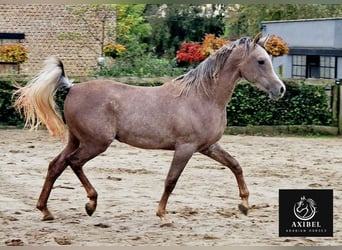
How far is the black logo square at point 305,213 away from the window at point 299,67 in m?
7.05

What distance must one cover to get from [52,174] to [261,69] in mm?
1696

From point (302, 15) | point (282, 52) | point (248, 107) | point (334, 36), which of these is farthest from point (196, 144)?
point (302, 15)

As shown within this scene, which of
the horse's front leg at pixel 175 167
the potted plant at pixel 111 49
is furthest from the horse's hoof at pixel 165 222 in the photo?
the potted plant at pixel 111 49

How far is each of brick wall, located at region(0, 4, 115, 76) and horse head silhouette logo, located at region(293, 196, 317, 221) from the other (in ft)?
14.3

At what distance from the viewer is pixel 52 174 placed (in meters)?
5.34

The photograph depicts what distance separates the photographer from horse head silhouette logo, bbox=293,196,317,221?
485 centimetres

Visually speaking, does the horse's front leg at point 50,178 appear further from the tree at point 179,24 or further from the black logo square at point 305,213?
the tree at point 179,24

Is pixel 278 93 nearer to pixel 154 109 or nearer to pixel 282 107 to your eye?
pixel 154 109

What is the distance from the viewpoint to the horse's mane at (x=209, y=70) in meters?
5.26

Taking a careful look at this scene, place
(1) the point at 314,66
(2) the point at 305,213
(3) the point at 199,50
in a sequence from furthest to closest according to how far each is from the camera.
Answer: (1) the point at 314,66
(3) the point at 199,50
(2) the point at 305,213

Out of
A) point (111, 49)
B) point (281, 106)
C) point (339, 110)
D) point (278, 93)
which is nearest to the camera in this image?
point (278, 93)

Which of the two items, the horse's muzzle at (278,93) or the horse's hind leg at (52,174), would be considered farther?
the horse's hind leg at (52,174)

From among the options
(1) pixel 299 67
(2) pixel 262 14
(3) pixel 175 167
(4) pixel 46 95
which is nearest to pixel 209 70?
(3) pixel 175 167

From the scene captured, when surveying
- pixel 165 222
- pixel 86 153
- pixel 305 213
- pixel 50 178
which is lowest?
pixel 165 222
